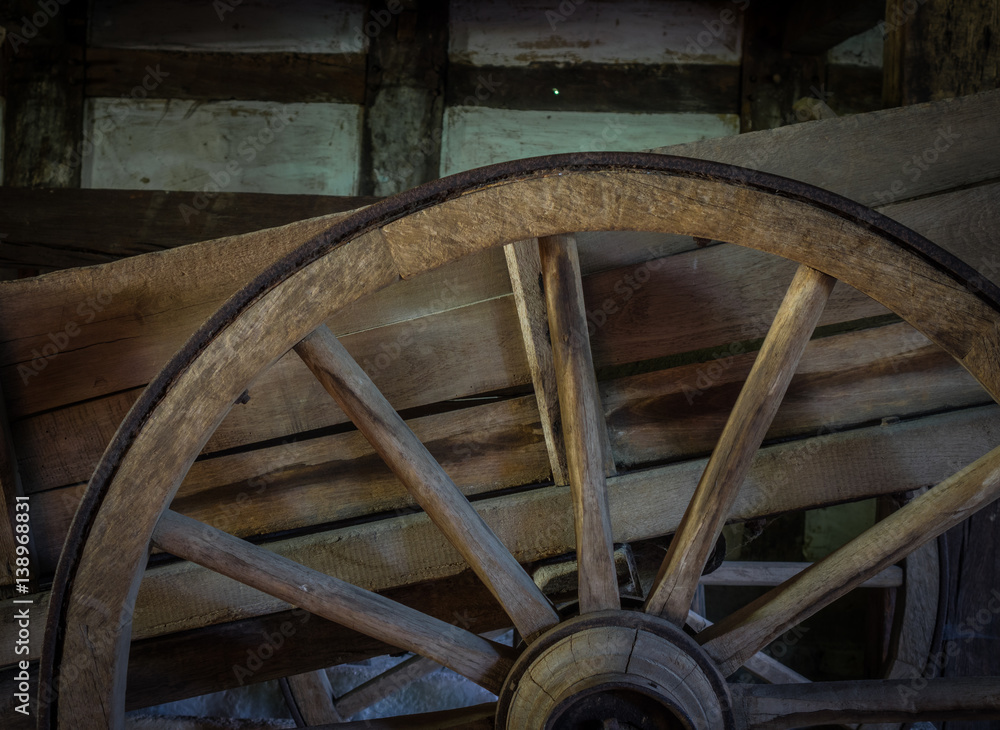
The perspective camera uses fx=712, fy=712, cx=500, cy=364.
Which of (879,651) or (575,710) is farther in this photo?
(879,651)

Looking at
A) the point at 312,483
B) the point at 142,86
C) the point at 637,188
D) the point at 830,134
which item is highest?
the point at 142,86

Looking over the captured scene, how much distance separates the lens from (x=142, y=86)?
342 cm

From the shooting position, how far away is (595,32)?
3.46 metres

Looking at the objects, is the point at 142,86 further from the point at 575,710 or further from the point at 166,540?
the point at 575,710

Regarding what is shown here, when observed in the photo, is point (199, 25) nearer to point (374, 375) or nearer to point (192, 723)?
point (374, 375)

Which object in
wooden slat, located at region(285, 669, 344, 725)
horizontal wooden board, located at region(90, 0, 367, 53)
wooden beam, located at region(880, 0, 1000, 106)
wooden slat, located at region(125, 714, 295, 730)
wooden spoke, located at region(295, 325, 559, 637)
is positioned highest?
horizontal wooden board, located at region(90, 0, 367, 53)

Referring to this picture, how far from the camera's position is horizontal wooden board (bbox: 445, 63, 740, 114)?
11.3 ft

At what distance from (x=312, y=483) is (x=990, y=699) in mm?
1251

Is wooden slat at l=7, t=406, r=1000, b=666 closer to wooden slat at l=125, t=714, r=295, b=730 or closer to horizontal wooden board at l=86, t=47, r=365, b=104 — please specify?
wooden slat at l=125, t=714, r=295, b=730

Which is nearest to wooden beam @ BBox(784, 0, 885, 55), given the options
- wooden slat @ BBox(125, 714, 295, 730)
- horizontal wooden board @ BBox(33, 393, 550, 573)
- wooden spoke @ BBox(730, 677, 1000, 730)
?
horizontal wooden board @ BBox(33, 393, 550, 573)

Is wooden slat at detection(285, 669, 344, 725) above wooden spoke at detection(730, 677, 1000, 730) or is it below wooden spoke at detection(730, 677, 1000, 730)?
above

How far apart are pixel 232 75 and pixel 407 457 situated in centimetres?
295

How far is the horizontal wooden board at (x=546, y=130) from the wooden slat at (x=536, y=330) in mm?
2201

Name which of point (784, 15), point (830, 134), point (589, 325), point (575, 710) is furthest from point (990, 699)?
point (784, 15)
